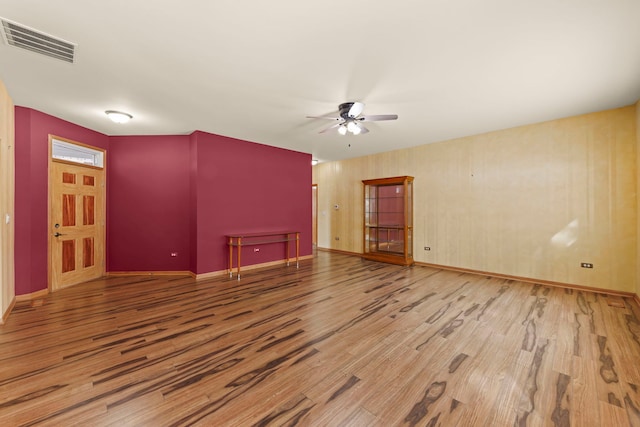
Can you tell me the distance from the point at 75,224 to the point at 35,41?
10.8 ft

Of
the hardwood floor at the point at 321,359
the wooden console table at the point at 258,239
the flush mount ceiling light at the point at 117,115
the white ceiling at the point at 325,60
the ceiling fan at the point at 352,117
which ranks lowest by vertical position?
the hardwood floor at the point at 321,359

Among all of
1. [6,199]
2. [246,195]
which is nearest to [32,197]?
[6,199]

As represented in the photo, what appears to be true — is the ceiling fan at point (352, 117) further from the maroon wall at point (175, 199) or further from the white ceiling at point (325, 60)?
the maroon wall at point (175, 199)

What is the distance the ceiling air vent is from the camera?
82.0 inches

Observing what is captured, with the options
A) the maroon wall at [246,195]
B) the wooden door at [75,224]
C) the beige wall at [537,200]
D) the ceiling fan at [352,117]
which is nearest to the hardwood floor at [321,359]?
the wooden door at [75,224]

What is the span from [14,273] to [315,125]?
16.2ft

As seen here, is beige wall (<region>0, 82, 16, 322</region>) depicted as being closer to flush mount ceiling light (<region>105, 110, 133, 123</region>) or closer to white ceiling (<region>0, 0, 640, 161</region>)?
white ceiling (<region>0, 0, 640, 161</region>)

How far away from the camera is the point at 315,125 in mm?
4562

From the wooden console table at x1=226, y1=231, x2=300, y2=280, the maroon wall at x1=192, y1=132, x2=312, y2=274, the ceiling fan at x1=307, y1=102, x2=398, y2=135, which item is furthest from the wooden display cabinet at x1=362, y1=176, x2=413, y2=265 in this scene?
the ceiling fan at x1=307, y1=102, x2=398, y2=135

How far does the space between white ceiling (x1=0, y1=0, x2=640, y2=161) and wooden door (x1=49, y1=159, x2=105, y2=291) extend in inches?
38.6

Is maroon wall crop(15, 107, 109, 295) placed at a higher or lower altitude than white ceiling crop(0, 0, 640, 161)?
lower

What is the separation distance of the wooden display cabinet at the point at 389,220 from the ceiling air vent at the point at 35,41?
578 cm

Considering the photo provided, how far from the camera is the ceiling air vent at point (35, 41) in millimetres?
2084

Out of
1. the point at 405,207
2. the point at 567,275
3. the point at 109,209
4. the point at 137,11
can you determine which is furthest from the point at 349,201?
the point at 137,11
